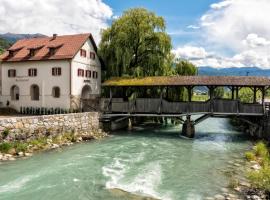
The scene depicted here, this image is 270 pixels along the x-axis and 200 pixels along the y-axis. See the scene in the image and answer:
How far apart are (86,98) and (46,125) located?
10.0 m

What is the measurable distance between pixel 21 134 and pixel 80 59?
1263 cm

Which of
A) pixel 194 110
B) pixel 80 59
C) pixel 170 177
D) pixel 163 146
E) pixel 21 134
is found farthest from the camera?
pixel 80 59

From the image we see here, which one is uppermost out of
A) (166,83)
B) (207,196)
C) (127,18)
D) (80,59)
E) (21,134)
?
(127,18)

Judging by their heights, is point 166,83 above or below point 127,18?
below

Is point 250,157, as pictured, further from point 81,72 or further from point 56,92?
point 56,92

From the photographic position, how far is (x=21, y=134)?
18750 mm

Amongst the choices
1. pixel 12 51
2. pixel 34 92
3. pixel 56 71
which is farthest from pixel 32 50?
pixel 34 92

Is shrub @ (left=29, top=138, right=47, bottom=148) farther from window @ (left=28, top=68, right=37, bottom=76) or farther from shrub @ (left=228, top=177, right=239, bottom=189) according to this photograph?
window @ (left=28, top=68, right=37, bottom=76)

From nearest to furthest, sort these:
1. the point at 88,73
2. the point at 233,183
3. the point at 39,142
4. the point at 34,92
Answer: the point at 233,183
the point at 39,142
the point at 88,73
the point at 34,92

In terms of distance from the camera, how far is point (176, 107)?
25984 mm

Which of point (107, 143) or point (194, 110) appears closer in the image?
point (107, 143)

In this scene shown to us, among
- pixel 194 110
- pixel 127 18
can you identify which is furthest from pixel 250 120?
pixel 127 18

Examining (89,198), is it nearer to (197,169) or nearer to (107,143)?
(197,169)

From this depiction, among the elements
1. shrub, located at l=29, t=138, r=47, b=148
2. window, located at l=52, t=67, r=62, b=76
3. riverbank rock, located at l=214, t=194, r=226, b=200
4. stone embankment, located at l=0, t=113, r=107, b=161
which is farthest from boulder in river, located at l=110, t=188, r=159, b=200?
window, located at l=52, t=67, r=62, b=76
